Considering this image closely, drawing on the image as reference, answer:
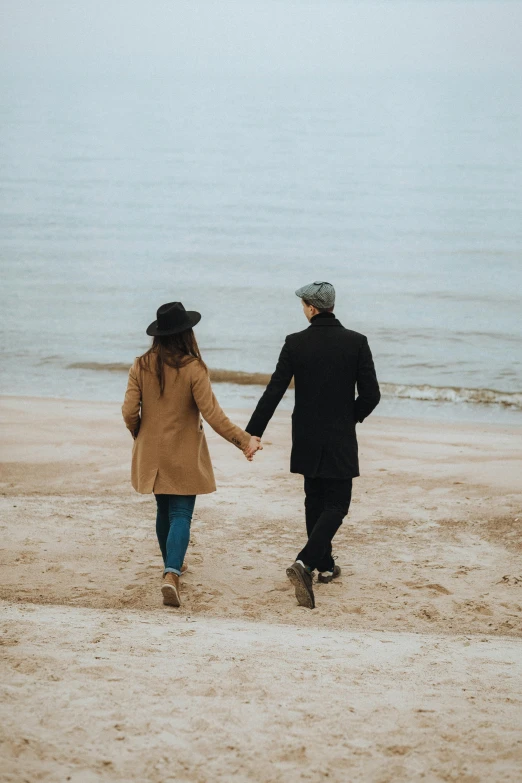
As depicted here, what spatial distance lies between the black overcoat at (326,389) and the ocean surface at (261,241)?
332 inches

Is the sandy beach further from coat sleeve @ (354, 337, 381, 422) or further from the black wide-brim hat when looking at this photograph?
the black wide-brim hat

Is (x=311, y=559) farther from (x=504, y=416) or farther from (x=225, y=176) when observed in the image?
(x=225, y=176)

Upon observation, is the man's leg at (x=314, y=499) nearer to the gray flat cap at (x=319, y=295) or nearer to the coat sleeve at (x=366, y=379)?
the coat sleeve at (x=366, y=379)

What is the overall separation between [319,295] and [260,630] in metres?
1.83

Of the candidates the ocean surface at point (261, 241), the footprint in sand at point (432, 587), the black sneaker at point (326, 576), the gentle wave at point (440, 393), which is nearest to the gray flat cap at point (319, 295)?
the black sneaker at point (326, 576)

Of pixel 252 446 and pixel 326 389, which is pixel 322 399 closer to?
pixel 326 389

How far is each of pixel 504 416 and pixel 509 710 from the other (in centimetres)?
1031

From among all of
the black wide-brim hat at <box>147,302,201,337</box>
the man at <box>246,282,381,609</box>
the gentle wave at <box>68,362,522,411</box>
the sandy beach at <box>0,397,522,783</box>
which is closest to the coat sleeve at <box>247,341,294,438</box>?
the man at <box>246,282,381,609</box>

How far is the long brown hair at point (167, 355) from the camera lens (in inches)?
180

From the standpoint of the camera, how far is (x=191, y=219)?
43.8 metres

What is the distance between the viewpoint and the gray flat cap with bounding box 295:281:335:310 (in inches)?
184

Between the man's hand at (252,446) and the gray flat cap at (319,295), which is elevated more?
the gray flat cap at (319,295)

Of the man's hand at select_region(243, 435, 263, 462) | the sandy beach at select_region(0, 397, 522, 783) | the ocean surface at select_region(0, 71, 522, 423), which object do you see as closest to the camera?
the sandy beach at select_region(0, 397, 522, 783)

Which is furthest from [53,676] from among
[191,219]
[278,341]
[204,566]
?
[191,219]
